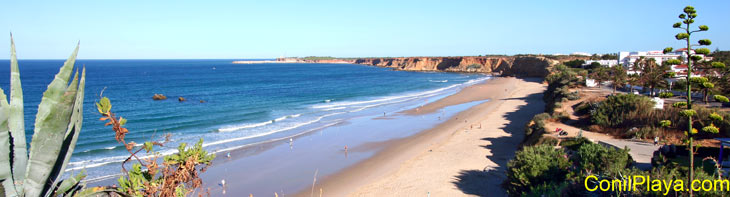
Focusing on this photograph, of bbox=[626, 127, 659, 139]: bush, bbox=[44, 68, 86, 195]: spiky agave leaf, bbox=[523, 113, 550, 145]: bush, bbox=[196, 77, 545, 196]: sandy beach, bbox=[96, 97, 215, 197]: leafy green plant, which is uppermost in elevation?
bbox=[44, 68, 86, 195]: spiky agave leaf

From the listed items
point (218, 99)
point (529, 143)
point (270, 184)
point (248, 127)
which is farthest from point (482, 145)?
point (218, 99)

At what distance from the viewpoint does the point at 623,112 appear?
1952 centimetres

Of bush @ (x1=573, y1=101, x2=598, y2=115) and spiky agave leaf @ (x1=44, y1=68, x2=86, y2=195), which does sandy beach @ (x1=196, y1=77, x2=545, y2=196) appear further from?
spiky agave leaf @ (x1=44, y1=68, x2=86, y2=195)

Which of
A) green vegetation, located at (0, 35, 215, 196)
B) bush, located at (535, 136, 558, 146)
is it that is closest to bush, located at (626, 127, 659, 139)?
bush, located at (535, 136, 558, 146)

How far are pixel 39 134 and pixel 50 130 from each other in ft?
0.22

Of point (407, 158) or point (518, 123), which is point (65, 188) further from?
point (518, 123)

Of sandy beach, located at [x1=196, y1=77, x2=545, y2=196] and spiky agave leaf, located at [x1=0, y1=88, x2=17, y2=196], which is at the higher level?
spiky agave leaf, located at [x1=0, y1=88, x2=17, y2=196]

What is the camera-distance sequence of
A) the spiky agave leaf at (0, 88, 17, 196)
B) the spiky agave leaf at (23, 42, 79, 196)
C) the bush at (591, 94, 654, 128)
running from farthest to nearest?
the bush at (591, 94, 654, 128), the spiky agave leaf at (23, 42, 79, 196), the spiky agave leaf at (0, 88, 17, 196)

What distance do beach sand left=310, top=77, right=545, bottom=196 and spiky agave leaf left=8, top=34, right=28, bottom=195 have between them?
1212 centimetres

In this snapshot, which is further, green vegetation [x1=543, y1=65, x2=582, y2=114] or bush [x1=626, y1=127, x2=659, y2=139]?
green vegetation [x1=543, y1=65, x2=582, y2=114]

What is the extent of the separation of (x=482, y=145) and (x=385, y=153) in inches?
194

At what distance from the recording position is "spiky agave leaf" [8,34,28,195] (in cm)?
258

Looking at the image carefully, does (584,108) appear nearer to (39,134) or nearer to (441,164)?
(441,164)

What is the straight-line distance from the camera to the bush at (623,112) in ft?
61.1
